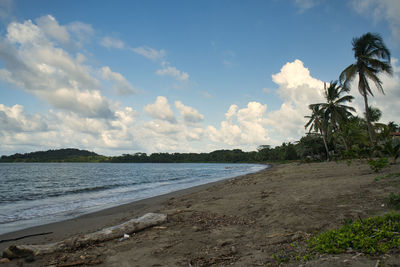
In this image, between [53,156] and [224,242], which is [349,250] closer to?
[224,242]

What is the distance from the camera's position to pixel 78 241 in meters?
5.00

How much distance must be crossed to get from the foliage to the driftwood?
4.14 m

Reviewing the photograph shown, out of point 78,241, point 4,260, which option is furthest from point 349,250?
point 4,260

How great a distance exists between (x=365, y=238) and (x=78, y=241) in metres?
5.54

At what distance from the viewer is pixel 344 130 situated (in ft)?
86.7

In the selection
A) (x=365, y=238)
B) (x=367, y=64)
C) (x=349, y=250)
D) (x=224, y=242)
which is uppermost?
(x=367, y=64)

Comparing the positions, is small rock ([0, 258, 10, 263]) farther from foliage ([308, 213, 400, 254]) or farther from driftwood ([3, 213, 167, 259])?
foliage ([308, 213, 400, 254])

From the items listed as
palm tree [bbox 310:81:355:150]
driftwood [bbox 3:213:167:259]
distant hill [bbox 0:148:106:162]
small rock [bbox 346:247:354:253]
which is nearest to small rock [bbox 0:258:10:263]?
driftwood [bbox 3:213:167:259]

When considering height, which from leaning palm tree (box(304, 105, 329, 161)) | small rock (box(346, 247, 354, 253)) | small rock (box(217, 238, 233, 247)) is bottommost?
small rock (box(217, 238, 233, 247))

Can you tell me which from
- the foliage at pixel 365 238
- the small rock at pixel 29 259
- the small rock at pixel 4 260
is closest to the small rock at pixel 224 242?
the foliage at pixel 365 238

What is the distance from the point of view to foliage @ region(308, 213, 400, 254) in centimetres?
327

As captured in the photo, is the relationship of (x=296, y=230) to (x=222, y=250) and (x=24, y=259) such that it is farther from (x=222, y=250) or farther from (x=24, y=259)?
(x=24, y=259)

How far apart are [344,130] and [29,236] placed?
29.8 metres

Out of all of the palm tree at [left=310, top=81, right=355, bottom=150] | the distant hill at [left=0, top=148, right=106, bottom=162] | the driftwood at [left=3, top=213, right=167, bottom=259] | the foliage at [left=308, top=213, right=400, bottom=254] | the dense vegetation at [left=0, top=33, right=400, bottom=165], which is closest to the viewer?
the foliage at [left=308, top=213, right=400, bottom=254]
